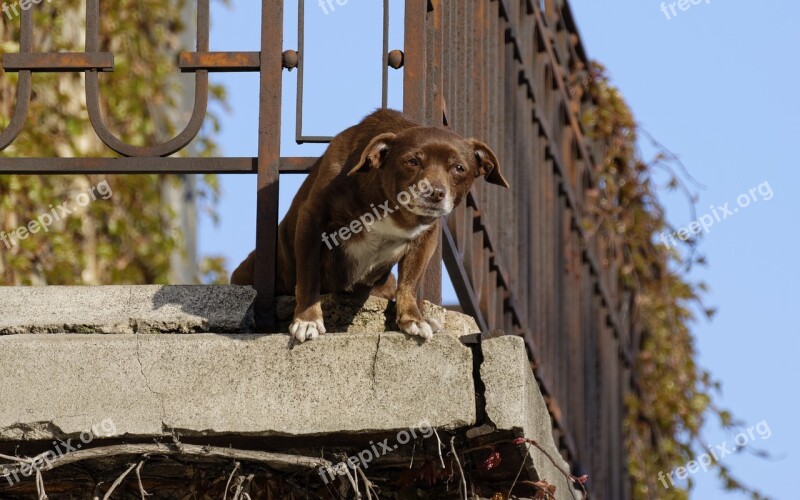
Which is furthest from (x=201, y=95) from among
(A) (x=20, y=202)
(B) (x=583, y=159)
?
(B) (x=583, y=159)

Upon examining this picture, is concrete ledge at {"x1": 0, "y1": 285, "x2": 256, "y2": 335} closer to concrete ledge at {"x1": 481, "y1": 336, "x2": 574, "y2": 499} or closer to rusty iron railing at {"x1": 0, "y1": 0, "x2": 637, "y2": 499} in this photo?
rusty iron railing at {"x1": 0, "y1": 0, "x2": 637, "y2": 499}

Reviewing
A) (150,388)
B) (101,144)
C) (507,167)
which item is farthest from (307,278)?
(101,144)

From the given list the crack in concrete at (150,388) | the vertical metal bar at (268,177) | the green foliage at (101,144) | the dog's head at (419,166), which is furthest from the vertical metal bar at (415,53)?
the green foliage at (101,144)

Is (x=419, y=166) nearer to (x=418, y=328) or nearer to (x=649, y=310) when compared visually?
(x=418, y=328)

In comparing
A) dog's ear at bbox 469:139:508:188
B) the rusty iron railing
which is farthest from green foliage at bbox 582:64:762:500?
dog's ear at bbox 469:139:508:188

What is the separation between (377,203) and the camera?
438 cm

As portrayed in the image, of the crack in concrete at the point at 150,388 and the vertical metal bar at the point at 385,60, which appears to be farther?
the vertical metal bar at the point at 385,60

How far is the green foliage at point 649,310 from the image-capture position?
9.59m

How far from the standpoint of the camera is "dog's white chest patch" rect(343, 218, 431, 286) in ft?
14.4

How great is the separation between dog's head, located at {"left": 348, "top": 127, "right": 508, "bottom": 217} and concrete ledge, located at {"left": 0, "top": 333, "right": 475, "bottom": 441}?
2.10ft

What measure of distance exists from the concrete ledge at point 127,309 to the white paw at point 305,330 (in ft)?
0.62

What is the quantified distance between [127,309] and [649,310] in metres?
6.81

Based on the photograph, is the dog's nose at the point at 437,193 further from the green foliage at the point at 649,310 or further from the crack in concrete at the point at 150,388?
the green foliage at the point at 649,310

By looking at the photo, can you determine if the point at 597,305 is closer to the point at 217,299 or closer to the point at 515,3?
the point at 515,3
